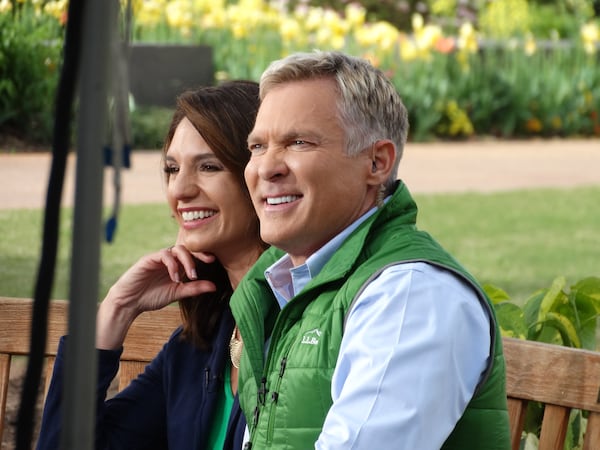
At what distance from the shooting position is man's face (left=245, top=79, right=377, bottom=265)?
205 centimetres

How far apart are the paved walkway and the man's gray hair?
459 cm

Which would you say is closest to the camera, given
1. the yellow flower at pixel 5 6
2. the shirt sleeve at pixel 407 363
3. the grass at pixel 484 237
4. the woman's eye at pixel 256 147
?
the shirt sleeve at pixel 407 363

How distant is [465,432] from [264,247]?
85 centimetres

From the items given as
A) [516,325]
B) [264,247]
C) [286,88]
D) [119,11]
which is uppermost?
[119,11]

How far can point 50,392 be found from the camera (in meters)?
2.53

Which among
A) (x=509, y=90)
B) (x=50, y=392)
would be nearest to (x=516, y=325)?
(x=50, y=392)

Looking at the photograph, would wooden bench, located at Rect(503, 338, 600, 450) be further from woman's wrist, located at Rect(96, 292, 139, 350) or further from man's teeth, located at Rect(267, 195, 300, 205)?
woman's wrist, located at Rect(96, 292, 139, 350)

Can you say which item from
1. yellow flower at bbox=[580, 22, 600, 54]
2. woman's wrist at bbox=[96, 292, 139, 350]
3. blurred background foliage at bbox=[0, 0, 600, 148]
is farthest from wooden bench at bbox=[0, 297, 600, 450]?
yellow flower at bbox=[580, 22, 600, 54]

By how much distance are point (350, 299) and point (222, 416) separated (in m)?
0.73

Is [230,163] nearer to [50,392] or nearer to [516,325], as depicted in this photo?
[50,392]

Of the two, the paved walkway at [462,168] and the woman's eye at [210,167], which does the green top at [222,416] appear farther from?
the paved walkway at [462,168]

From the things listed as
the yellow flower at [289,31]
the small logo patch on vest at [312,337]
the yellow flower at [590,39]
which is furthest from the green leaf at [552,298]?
the yellow flower at [590,39]

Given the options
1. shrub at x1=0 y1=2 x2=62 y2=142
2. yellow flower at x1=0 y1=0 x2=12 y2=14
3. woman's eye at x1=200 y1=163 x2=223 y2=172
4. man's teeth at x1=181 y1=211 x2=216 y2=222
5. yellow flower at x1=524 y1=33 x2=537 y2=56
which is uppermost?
woman's eye at x1=200 y1=163 x2=223 y2=172

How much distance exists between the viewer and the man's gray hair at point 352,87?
80.3 inches
